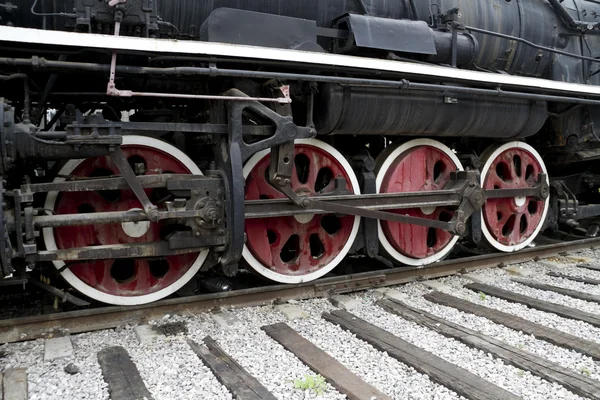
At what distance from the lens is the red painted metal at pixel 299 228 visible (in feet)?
11.9

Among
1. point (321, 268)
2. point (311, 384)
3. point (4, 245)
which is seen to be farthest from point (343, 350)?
point (4, 245)

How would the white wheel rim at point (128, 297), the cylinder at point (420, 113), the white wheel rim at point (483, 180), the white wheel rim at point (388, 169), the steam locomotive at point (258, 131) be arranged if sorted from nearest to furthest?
the steam locomotive at point (258, 131) → the white wheel rim at point (128, 297) → the cylinder at point (420, 113) → the white wheel rim at point (388, 169) → the white wheel rim at point (483, 180)

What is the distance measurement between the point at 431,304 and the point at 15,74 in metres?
2.92

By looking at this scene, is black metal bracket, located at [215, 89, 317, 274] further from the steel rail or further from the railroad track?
the railroad track

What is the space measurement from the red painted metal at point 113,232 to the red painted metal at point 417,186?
167 cm

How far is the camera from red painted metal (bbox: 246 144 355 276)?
11.9 ft

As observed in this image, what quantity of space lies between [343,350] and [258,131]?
1.45 metres

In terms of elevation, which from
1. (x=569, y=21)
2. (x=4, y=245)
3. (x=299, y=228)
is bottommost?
(x=299, y=228)

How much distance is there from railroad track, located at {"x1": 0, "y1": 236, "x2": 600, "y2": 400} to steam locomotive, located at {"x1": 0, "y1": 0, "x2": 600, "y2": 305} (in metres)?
0.38

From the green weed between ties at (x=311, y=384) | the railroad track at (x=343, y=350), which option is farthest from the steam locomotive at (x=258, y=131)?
the green weed between ties at (x=311, y=384)

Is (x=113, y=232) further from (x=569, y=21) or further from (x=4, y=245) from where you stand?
(x=569, y=21)

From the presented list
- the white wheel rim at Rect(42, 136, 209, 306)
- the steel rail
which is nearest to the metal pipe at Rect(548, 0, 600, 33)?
the steel rail

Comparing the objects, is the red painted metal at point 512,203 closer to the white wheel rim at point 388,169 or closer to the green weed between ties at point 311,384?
the white wheel rim at point 388,169

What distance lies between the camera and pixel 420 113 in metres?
3.90
